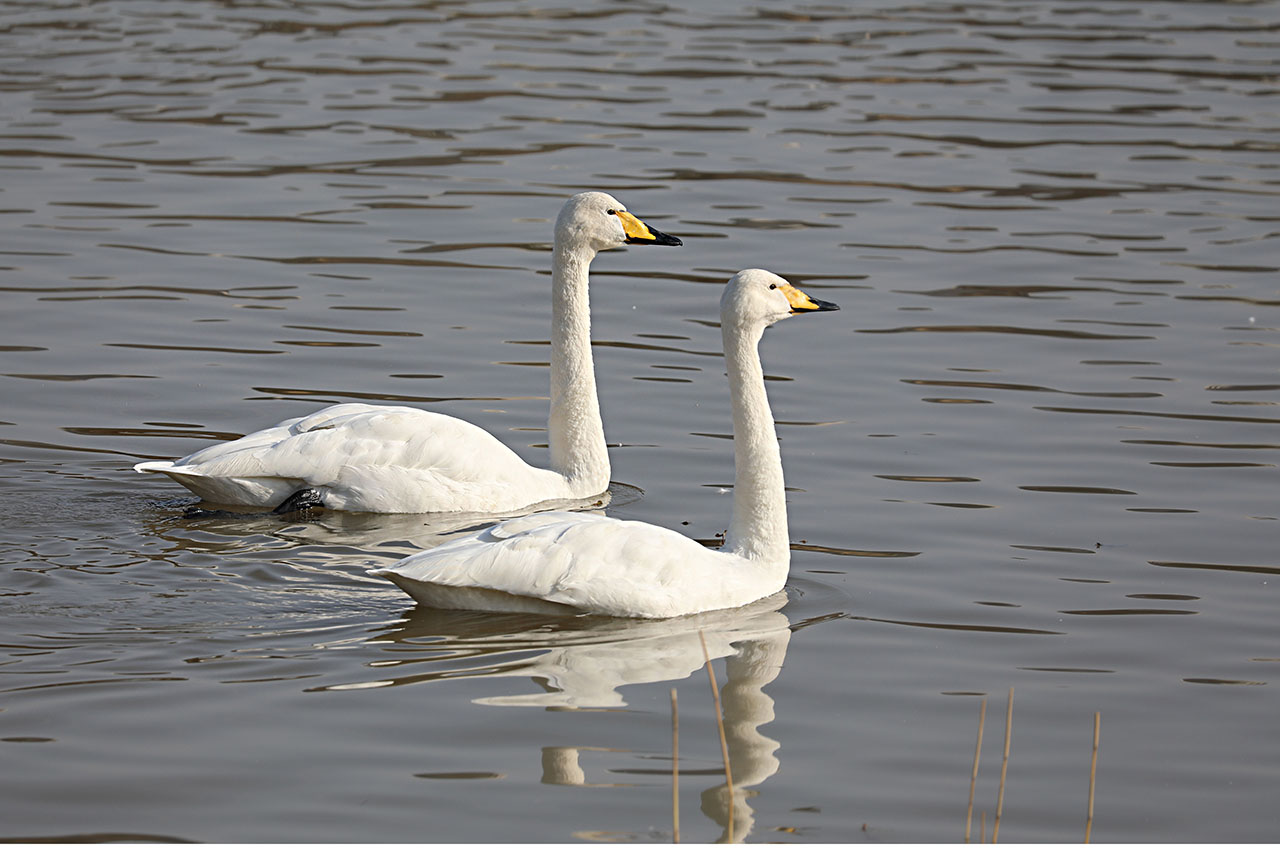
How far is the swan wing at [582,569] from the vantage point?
25.4 feet

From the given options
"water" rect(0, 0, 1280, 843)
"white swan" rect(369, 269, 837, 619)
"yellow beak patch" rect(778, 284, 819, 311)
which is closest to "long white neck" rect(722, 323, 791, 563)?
"white swan" rect(369, 269, 837, 619)

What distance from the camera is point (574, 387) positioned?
10.7m

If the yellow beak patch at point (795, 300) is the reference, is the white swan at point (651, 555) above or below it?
below

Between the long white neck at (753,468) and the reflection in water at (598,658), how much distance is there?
0.28 m

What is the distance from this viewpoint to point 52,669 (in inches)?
282

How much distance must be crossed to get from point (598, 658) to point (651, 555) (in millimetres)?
578

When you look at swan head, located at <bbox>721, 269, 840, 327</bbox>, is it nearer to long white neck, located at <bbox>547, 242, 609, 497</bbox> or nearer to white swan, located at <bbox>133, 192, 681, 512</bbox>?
white swan, located at <bbox>133, 192, 681, 512</bbox>

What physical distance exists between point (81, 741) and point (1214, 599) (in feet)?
16.8

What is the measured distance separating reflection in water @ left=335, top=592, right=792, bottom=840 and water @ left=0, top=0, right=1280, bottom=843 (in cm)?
3

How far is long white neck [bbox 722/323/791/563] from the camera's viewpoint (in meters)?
8.38

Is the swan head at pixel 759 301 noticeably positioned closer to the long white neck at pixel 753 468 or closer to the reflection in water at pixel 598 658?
the long white neck at pixel 753 468

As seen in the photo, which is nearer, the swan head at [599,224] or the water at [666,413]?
the water at [666,413]

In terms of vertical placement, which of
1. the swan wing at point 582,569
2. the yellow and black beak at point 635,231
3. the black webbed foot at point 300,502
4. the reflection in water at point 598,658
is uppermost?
the yellow and black beak at point 635,231

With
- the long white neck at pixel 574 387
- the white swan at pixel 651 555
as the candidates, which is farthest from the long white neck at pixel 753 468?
the long white neck at pixel 574 387
